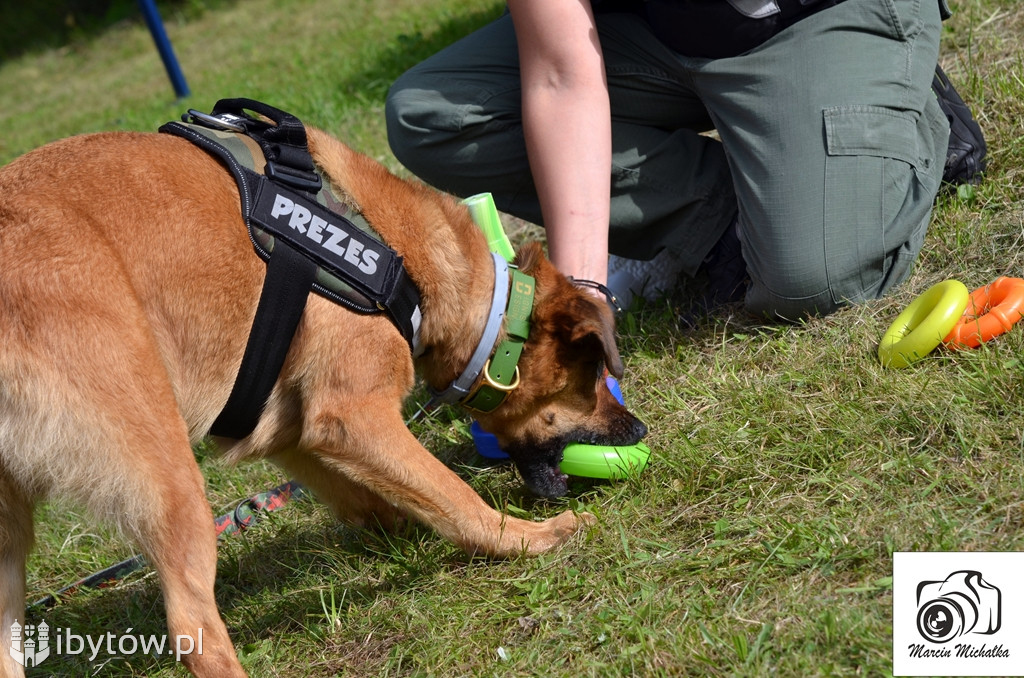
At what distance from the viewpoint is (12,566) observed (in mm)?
2508

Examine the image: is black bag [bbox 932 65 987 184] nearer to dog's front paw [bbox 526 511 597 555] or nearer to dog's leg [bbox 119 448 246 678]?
dog's front paw [bbox 526 511 597 555]

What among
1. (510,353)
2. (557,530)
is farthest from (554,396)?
(557,530)

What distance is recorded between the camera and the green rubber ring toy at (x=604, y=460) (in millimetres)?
2957

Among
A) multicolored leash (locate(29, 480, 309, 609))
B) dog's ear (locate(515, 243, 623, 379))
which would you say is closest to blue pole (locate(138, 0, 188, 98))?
multicolored leash (locate(29, 480, 309, 609))

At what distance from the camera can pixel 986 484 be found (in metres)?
2.36

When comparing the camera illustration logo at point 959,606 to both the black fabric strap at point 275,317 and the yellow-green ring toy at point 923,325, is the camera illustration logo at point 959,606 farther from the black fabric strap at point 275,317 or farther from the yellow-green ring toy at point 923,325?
the black fabric strap at point 275,317

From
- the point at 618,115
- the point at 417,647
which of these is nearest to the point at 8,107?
the point at 618,115

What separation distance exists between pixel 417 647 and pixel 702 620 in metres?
0.80

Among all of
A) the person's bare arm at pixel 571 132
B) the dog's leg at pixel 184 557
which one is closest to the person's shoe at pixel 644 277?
the person's bare arm at pixel 571 132

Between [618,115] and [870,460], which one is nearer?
[870,460]

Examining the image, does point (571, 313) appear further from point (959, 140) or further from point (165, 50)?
point (165, 50)

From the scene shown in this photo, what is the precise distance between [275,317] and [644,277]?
1.92 meters

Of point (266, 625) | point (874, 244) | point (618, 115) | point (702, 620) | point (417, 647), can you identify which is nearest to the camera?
point (702, 620)

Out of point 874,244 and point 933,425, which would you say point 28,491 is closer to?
point 933,425
